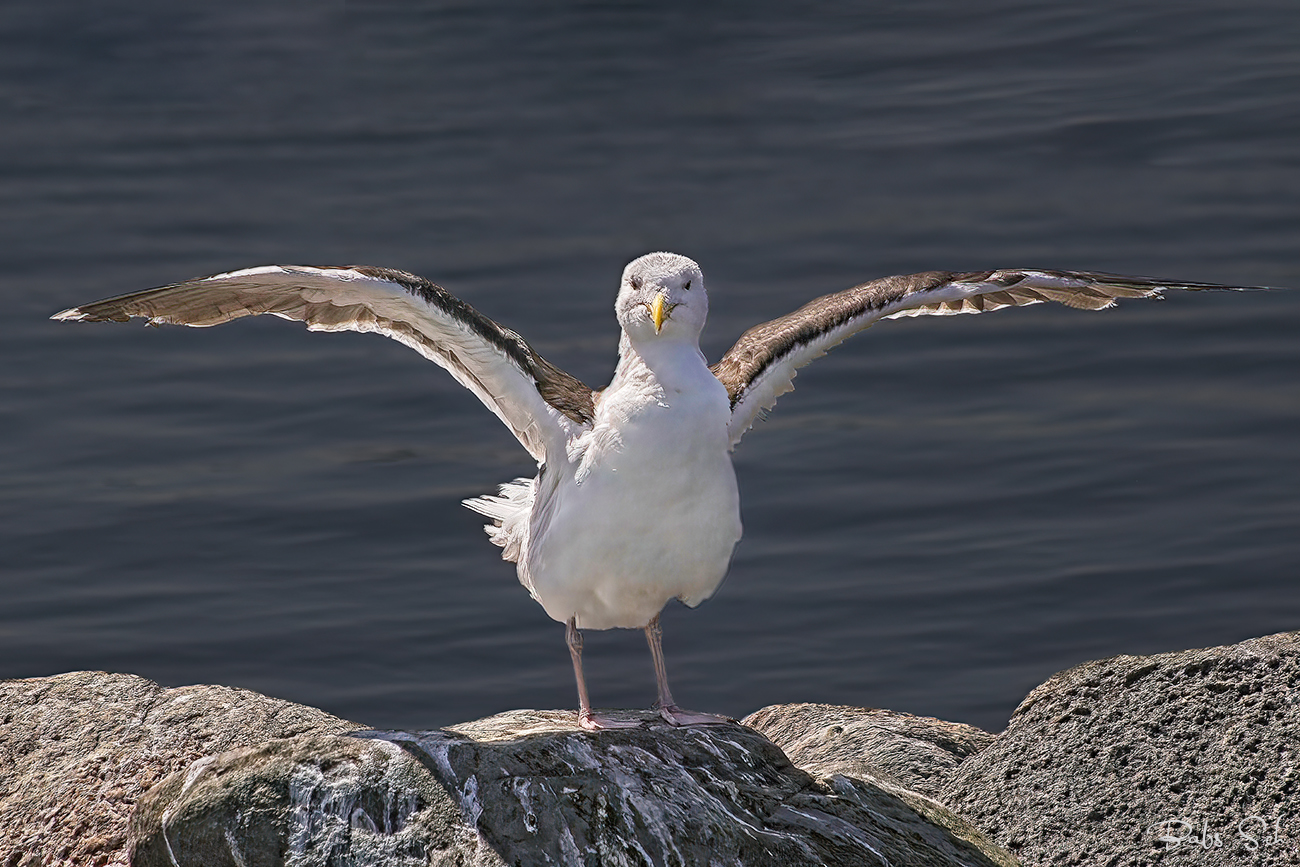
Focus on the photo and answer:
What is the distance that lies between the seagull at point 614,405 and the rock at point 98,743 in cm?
140

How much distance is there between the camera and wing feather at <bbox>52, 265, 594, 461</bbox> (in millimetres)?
7898

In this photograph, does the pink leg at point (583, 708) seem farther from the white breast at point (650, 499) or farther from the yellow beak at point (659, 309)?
the yellow beak at point (659, 309)

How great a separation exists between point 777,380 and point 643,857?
2891 mm

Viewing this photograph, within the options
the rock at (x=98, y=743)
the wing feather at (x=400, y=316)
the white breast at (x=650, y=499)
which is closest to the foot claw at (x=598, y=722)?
the white breast at (x=650, y=499)

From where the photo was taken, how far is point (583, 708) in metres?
7.89

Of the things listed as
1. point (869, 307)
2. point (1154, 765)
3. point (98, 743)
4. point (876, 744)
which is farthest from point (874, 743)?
point (98, 743)

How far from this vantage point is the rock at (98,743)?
7.40 metres

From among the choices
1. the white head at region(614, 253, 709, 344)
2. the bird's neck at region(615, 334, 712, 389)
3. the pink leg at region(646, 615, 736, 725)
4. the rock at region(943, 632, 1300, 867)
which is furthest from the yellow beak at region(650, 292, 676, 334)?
the rock at region(943, 632, 1300, 867)

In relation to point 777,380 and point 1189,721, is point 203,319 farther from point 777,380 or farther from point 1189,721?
point 1189,721

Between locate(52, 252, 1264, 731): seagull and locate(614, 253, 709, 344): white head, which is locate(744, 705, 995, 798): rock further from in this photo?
locate(614, 253, 709, 344): white head

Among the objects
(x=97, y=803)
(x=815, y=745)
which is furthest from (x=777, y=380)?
(x=97, y=803)

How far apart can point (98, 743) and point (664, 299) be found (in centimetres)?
335

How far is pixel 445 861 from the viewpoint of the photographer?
6535 millimetres

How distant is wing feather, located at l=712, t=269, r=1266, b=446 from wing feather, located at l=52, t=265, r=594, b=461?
83 cm
